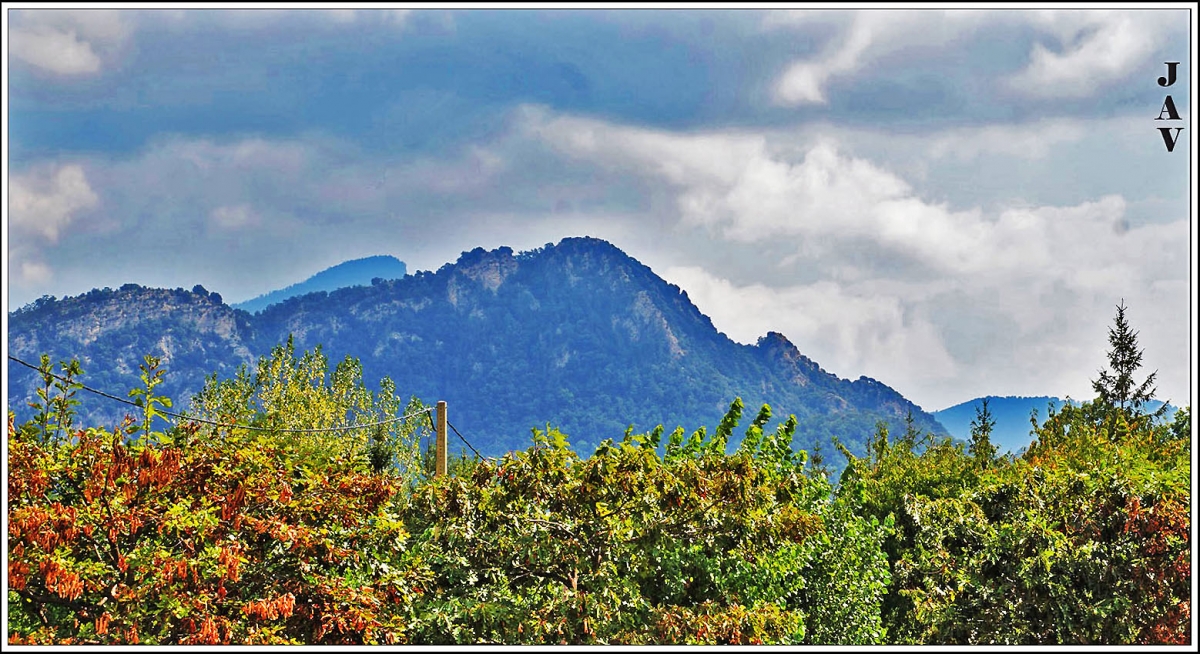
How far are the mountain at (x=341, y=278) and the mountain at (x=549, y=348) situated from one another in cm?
619

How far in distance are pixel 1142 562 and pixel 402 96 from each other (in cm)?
630

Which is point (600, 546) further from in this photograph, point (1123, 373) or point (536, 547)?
point (1123, 373)

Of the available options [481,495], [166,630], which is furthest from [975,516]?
[166,630]

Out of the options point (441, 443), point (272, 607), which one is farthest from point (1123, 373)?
point (272, 607)

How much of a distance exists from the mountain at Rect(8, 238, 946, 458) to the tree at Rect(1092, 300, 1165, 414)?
69.6 m

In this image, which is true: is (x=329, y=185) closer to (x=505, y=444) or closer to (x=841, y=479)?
(x=505, y=444)

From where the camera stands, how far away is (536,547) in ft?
15.4

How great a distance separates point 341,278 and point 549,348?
1553 inches

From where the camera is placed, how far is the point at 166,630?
158 inches

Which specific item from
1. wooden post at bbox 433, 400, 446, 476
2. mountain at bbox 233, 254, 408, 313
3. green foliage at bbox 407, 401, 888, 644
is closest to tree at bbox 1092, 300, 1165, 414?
wooden post at bbox 433, 400, 446, 476

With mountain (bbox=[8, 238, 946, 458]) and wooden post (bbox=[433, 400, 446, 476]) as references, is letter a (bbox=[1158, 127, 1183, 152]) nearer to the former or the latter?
wooden post (bbox=[433, 400, 446, 476])

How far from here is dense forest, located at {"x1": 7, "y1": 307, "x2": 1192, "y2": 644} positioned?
4.09m

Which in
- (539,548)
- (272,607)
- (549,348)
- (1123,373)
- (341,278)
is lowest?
(272,607)

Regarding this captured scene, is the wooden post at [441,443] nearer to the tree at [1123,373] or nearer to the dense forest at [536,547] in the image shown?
the dense forest at [536,547]
